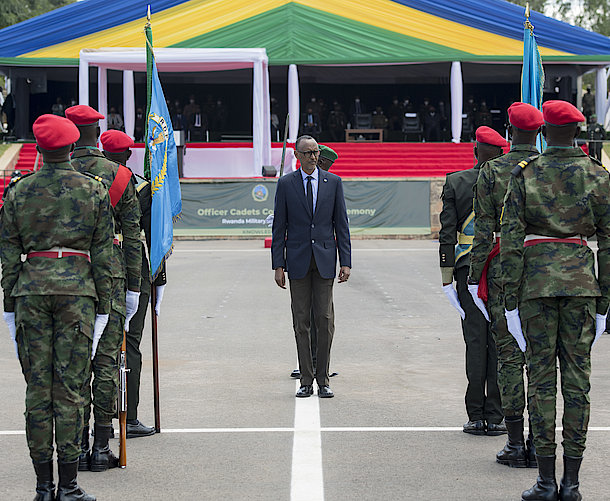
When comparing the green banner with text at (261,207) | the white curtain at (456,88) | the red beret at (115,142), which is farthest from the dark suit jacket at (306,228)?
the white curtain at (456,88)

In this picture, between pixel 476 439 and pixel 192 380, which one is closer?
pixel 476 439

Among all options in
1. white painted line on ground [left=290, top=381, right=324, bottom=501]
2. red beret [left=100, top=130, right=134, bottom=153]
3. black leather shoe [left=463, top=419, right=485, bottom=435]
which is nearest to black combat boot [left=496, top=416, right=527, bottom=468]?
black leather shoe [left=463, top=419, right=485, bottom=435]

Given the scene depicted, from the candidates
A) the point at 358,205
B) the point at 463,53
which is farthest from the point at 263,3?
the point at 358,205

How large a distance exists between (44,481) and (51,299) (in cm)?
96

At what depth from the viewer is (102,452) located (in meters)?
6.14

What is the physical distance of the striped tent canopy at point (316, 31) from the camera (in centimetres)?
3222

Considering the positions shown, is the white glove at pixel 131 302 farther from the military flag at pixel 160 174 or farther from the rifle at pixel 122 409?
the military flag at pixel 160 174

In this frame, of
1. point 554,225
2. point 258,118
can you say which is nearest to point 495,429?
point 554,225

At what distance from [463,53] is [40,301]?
28.7 m

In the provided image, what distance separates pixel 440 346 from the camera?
10625mm

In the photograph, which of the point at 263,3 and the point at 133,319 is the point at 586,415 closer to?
the point at 133,319

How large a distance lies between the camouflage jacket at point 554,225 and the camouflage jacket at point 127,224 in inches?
87.8

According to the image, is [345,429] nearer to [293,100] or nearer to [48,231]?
[48,231]

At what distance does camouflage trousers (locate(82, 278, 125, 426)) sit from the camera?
6020mm
